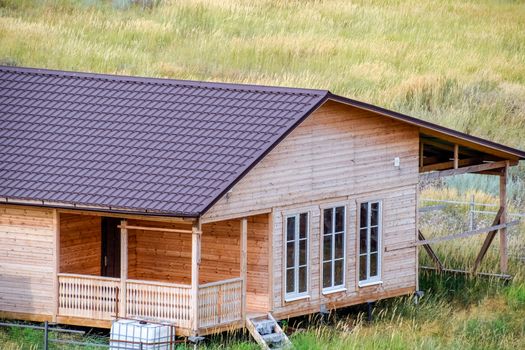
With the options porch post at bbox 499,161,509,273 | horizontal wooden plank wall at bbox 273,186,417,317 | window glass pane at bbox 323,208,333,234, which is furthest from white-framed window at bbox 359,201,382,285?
porch post at bbox 499,161,509,273

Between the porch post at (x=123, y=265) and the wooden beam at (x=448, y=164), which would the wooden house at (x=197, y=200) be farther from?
the wooden beam at (x=448, y=164)

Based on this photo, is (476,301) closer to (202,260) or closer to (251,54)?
(202,260)

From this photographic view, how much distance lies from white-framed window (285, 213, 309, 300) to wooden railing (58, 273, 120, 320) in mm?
3147

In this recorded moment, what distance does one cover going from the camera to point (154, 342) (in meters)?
25.2

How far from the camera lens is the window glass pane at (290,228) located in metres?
27.4

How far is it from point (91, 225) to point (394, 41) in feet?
100

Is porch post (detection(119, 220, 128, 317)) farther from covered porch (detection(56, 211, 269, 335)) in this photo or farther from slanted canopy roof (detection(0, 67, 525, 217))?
slanted canopy roof (detection(0, 67, 525, 217))

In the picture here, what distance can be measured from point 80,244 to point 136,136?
223 centimetres

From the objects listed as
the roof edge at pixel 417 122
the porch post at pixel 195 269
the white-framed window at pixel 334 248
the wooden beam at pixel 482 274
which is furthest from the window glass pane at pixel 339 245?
the wooden beam at pixel 482 274

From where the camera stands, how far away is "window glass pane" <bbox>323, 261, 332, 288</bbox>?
28.3m

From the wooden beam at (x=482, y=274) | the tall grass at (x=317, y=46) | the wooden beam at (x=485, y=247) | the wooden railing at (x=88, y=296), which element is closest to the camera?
the wooden railing at (x=88, y=296)

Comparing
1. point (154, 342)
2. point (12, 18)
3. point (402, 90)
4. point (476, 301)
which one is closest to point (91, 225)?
point (154, 342)

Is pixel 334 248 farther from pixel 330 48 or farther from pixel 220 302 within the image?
pixel 330 48

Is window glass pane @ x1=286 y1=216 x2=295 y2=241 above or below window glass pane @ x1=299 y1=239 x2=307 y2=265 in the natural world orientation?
above
